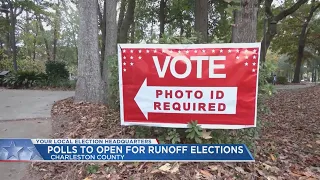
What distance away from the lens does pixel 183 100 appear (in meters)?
2.79

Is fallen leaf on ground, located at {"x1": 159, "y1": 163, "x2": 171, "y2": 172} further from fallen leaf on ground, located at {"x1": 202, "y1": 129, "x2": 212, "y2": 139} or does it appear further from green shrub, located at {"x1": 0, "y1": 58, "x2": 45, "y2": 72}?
green shrub, located at {"x1": 0, "y1": 58, "x2": 45, "y2": 72}

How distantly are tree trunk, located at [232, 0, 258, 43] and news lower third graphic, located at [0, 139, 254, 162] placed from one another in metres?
2.09

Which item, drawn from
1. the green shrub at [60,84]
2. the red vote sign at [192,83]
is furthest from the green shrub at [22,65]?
the red vote sign at [192,83]

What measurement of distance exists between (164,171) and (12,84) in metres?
12.2

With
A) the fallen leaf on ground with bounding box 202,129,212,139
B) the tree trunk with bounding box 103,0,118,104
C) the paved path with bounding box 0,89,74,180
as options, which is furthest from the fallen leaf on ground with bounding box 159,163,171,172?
the tree trunk with bounding box 103,0,118,104

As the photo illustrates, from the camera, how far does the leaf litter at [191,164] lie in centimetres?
280

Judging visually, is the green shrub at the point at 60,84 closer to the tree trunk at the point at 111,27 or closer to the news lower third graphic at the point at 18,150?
the tree trunk at the point at 111,27

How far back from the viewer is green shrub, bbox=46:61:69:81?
43.7ft

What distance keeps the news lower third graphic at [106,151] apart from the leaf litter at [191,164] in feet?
0.80

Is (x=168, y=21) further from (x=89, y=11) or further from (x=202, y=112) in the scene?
(x=202, y=112)

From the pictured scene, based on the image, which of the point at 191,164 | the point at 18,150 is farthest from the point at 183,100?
the point at 18,150

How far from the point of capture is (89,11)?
5.80 meters

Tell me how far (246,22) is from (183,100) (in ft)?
6.51

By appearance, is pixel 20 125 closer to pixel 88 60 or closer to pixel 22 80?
pixel 88 60
